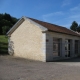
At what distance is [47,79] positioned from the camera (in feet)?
29.8

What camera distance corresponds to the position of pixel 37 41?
18750 mm

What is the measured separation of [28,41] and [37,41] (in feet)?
4.54

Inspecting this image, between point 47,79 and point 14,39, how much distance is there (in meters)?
13.1

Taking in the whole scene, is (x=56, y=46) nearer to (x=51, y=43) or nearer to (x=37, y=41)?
(x=51, y=43)

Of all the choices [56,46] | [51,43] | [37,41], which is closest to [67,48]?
[56,46]

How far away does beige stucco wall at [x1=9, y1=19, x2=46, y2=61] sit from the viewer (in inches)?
726

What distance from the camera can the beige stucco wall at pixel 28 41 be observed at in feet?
60.5

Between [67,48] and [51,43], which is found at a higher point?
[51,43]

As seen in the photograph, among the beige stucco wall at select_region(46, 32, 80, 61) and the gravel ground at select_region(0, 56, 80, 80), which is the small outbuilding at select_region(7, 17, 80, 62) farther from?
the gravel ground at select_region(0, 56, 80, 80)

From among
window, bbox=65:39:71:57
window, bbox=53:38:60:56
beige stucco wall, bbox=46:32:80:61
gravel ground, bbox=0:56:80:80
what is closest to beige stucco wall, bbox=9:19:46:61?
beige stucco wall, bbox=46:32:80:61

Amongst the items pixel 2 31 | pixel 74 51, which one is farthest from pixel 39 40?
pixel 2 31

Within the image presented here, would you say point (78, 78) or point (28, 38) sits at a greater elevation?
point (28, 38)

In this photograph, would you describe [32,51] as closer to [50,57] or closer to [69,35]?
[50,57]

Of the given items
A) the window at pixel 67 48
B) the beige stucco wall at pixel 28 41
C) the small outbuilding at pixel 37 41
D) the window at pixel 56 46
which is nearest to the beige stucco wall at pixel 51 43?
the small outbuilding at pixel 37 41
